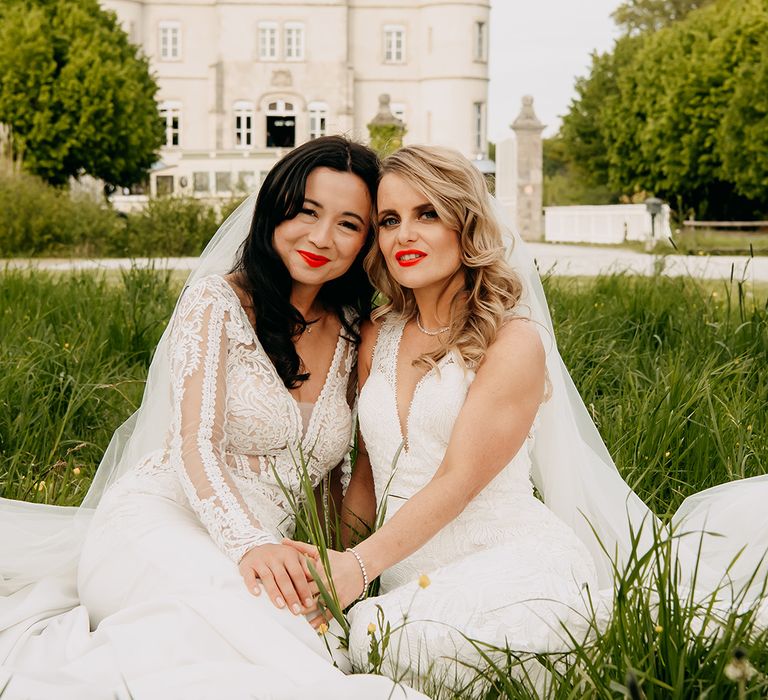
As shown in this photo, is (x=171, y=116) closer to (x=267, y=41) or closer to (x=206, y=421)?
(x=267, y=41)

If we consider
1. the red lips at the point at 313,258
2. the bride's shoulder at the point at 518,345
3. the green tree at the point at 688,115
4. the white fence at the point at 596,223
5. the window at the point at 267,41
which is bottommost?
the white fence at the point at 596,223

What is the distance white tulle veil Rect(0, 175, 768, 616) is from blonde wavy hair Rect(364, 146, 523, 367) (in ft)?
0.54

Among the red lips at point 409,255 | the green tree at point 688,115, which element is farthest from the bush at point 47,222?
the green tree at point 688,115

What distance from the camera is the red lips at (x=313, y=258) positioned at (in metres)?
3.29

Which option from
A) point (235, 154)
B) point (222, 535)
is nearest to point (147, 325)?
point (222, 535)

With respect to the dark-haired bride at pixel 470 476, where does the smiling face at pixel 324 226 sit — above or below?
above

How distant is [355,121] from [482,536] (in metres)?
47.1

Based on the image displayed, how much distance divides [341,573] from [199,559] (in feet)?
1.27

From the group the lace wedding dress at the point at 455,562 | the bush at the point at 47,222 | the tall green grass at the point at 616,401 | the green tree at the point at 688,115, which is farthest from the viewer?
the green tree at the point at 688,115

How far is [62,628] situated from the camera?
2.77 m

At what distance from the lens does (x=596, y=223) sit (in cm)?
2738

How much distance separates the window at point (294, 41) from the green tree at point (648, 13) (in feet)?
45.7

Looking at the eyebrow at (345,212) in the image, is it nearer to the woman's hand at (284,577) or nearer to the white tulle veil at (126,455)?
the white tulle veil at (126,455)

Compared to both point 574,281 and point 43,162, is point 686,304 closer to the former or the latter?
point 574,281
